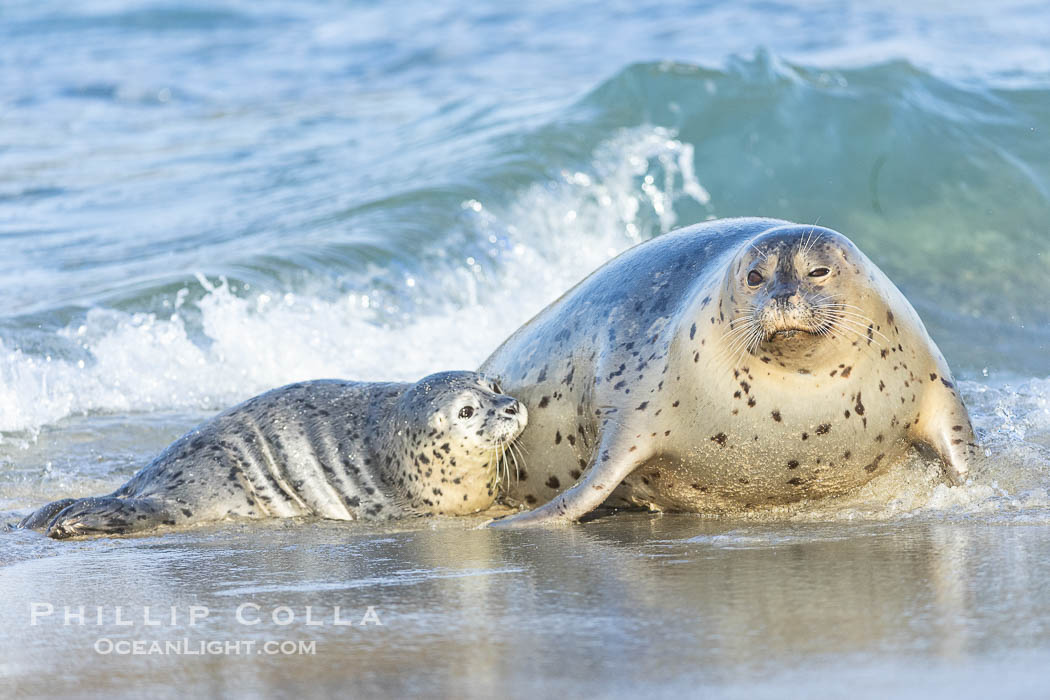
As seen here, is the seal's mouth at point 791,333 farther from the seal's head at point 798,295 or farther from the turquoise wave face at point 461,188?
the turquoise wave face at point 461,188

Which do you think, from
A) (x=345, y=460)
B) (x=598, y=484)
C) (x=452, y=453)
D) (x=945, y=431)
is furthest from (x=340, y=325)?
(x=945, y=431)

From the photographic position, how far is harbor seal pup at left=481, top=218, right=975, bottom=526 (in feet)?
13.9

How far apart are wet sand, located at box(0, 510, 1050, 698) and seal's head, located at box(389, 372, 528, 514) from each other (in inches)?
26.5

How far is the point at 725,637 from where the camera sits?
291cm

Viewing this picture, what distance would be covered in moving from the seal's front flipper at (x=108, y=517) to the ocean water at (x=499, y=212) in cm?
25

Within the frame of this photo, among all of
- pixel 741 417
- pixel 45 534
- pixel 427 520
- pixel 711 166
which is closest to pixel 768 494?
pixel 741 417

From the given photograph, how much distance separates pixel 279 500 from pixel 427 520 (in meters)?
0.59

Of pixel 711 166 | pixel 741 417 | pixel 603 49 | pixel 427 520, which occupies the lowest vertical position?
pixel 427 520

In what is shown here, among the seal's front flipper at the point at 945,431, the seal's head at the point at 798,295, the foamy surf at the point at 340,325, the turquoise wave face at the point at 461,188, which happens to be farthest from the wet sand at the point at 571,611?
the turquoise wave face at the point at 461,188

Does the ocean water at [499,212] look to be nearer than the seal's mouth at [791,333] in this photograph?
No

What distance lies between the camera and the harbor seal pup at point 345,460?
5195mm

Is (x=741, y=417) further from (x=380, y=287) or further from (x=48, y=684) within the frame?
(x=380, y=287)

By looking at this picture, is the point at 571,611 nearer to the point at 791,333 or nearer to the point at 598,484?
the point at 791,333

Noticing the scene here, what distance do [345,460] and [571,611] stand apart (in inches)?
92.1
